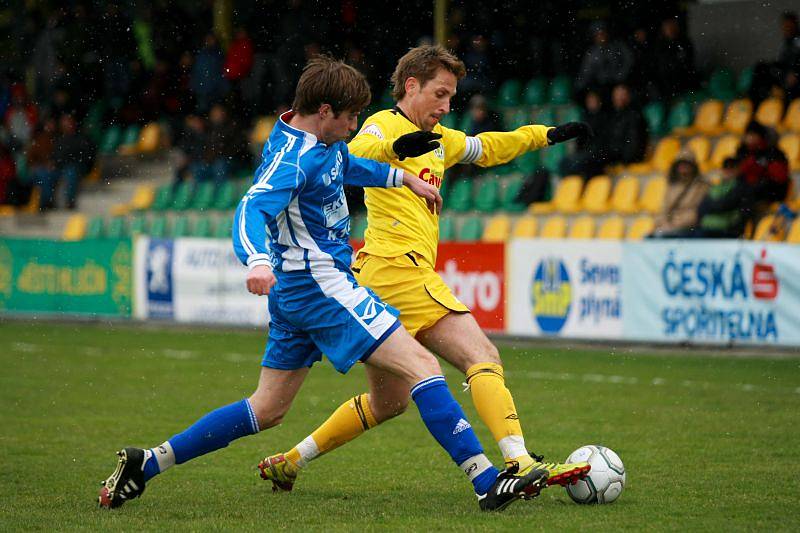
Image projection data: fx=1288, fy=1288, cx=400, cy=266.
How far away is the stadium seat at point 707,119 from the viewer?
1667cm

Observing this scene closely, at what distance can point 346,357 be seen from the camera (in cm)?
557

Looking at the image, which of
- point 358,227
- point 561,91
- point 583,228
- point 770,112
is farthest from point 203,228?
point 770,112

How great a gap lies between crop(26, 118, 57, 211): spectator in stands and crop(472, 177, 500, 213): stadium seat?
29.2 feet

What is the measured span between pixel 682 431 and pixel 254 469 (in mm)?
2856

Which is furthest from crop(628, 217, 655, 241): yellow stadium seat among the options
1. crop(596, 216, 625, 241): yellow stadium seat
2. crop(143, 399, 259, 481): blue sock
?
crop(143, 399, 259, 481): blue sock

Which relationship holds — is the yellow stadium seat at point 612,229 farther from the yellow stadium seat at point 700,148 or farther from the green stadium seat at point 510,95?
the green stadium seat at point 510,95

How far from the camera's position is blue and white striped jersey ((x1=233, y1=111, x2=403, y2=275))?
5469 millimetres

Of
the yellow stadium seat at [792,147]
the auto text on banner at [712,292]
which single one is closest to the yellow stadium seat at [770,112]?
the yellow stadium seat at [792,147]

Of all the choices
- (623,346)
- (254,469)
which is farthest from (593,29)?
(254,469)

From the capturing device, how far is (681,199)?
556 inches

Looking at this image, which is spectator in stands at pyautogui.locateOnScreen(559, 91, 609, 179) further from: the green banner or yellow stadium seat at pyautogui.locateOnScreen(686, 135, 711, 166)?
the green banner

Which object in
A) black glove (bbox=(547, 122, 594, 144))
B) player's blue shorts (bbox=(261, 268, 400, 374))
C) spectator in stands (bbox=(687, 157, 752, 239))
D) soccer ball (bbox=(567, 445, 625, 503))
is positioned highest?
black glove (bbox=(547, 122, 594, 144))

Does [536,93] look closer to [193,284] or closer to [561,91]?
[561,91]

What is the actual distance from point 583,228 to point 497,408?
409 inches
